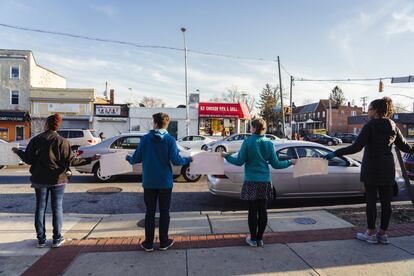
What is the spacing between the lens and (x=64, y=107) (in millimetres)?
34281

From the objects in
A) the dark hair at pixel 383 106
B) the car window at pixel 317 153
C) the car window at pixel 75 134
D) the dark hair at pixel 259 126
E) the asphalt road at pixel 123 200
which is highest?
the dark hair at pixel 383 106

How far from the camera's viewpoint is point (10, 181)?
424 inches

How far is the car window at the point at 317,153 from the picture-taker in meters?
7.59

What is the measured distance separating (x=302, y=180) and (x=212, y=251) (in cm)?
369

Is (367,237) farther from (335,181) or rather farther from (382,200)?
(335,181)

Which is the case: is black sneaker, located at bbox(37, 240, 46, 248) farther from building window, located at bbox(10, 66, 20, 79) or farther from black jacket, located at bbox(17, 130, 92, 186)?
building window, located at bbox(10, 66, 20, 79)

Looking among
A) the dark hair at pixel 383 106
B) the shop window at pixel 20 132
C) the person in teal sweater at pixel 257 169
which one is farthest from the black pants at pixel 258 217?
the shop window at pixel 20 132

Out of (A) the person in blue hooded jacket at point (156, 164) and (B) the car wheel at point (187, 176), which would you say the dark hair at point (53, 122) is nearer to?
(A) the person in blue hooded jacket at point (156, 164)

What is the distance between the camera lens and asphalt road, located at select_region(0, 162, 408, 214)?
7.33m

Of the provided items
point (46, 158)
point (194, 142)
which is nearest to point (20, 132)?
point (194, 142)

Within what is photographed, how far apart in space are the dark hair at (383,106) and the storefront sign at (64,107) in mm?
33804

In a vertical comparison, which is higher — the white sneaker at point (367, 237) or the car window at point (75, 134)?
the car window at point (75, 134)

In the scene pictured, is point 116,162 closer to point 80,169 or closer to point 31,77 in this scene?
point 80,169

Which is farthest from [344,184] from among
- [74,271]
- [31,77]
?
[31,77]
